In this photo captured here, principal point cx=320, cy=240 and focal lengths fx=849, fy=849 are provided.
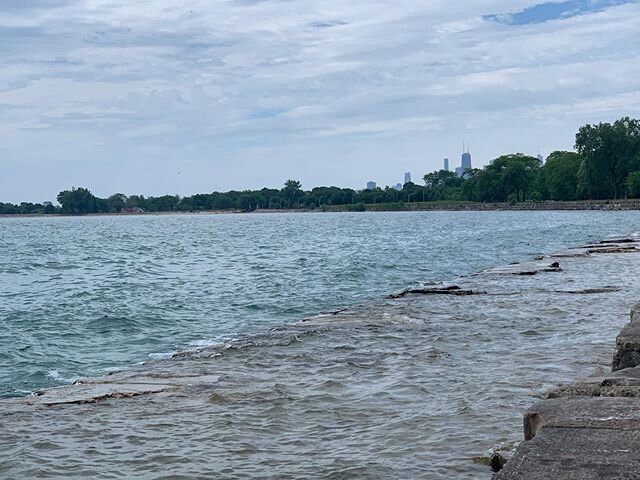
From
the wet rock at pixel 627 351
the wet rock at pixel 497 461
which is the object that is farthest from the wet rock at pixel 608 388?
the wet rock at pixel 627 351

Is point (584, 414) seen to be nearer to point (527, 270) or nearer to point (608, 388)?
point (608, 388)

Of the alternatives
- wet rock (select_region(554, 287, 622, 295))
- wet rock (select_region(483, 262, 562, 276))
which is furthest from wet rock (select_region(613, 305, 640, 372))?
wet rock (select_region(483, 262, 562, 276))

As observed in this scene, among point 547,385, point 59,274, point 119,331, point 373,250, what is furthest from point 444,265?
point 547,385

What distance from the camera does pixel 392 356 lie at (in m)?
12.5

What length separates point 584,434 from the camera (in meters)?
5.27

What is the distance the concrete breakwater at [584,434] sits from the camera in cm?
455

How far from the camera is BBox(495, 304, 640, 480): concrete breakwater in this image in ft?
14.9

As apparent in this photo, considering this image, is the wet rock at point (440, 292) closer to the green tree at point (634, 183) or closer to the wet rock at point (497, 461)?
the wet rock at point (497, 461)

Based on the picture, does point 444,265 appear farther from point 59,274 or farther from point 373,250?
point 59,274

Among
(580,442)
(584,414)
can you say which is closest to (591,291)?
(584,414)

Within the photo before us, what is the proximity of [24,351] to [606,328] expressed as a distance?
10.7 metres

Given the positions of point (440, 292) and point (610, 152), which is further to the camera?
point (610, 152)

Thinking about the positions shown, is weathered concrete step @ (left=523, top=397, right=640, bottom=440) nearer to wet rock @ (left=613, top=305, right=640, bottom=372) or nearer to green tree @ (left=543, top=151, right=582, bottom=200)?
wet rock @ (left=613, top=305, right=640, bottom=372)

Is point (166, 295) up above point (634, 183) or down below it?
below
